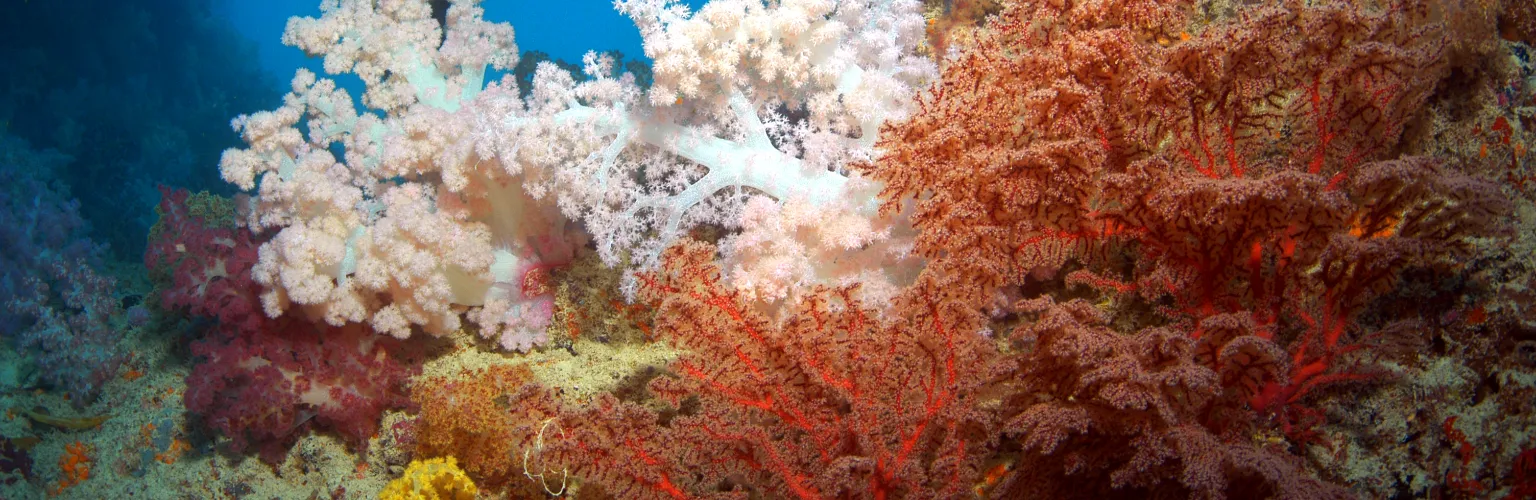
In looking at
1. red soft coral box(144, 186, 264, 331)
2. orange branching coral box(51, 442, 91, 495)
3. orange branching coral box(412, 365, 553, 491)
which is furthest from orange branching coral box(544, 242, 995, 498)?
orange branching coral box(51, 442, 91, 495)

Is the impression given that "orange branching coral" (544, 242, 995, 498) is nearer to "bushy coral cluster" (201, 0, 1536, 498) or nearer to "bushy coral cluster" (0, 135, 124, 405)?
"bushy coral cluster" (201, 0, 1536, 498)

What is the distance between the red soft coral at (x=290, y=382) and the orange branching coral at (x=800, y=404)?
2223 millimetres

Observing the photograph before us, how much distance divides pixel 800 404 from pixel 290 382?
3446 mm

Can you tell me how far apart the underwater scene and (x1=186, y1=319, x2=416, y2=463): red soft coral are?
20 mm

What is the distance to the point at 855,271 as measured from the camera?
350 centimetres

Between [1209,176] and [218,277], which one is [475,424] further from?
[1209,176]

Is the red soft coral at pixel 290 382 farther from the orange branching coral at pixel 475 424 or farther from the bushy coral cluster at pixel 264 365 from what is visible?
the orange branching coral at pixel 475 424

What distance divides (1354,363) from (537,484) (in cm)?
352

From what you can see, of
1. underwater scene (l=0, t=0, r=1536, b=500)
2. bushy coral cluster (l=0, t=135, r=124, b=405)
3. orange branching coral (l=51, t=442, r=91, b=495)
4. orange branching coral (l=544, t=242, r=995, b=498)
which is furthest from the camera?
bushy coral cluster (l=0, t=135, r=124, b=405)

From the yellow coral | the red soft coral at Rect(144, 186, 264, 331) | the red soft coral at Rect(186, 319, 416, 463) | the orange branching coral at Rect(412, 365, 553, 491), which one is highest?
the red soft coral at Rect(144, 186, 264, 331)

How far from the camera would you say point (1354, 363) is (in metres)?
2.34

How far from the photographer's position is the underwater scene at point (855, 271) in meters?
2.27

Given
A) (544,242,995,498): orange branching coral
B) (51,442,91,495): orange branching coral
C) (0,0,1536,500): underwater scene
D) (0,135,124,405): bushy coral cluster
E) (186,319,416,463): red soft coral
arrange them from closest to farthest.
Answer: (0,0,1536,500): underwater scene
(544,242,995,498): orange branching coral
(186,319,416,463): red soft coral
(51,442,91,495): orange branching coral
(0,135,124,405): bushy coral cluster

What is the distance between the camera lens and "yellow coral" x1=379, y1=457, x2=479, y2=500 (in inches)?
145
